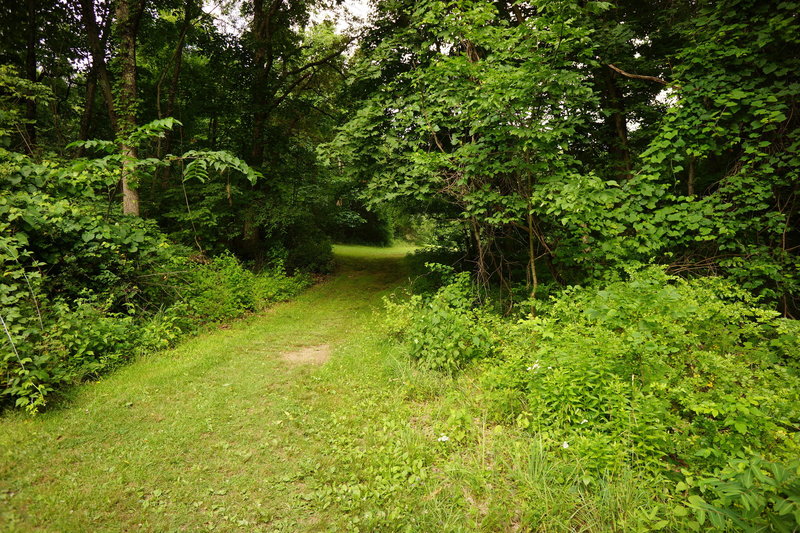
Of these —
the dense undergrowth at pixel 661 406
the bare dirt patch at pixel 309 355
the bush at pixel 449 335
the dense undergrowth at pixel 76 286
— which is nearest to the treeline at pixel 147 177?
the dense undergrowth at pixel 76 286

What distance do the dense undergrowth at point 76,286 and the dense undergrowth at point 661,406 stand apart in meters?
5.02

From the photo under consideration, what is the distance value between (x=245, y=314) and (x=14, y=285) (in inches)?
165

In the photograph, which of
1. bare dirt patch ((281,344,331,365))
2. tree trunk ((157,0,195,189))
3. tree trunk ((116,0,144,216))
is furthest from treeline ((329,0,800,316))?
tree trunk ((157,0,195,189))

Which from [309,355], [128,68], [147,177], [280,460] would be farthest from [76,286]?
[128,68]

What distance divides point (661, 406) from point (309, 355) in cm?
511

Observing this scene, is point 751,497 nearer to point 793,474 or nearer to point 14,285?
point 793,474

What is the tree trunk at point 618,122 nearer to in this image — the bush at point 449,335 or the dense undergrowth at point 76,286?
the bush at point 449,335

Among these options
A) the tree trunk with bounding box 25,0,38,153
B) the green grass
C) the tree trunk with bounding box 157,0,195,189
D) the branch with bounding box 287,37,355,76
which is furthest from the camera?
the branch with bounding box 287,37,355,76

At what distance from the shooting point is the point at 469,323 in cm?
529

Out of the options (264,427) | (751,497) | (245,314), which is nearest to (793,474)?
(751,497)

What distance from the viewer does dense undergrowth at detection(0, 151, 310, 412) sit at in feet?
13.2

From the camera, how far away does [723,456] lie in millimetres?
2496

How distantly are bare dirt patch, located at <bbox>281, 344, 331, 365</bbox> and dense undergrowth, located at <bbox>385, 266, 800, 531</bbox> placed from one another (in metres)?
2.63

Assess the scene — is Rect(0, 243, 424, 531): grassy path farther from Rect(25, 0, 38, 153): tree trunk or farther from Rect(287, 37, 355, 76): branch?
Rect(287, 37, 355, 76): branch
